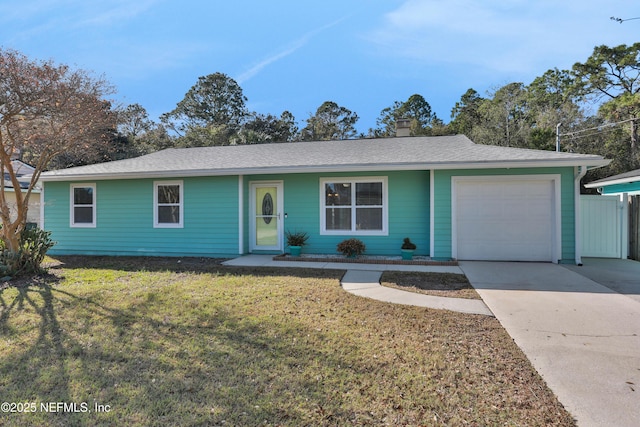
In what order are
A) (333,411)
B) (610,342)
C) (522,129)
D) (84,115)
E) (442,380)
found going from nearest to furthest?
1. (333,411)
2. (442,380)
3. (610,342)
4. (84,115)
5. (522,129)

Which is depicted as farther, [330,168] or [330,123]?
[330,123]

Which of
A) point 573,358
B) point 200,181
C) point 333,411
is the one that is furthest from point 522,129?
point 333,411

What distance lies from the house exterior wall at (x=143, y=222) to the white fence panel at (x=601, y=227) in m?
9.50

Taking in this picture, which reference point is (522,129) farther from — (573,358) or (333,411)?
(333,411)

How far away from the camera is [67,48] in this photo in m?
8.97

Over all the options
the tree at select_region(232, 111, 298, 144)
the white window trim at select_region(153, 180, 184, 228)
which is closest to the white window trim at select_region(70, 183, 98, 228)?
the white window trim at select_region(153, 180, 184, 228)

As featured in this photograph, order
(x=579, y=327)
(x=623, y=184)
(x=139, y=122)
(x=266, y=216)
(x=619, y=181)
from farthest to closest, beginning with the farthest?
1. (x=139, y=122)
2. (x=623, y=184)
3. (x=619, y=181)
4. (x=266, y=216)
5. (x=579, y=327)

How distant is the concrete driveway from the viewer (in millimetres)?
2479

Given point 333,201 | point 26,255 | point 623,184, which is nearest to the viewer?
point 26,255

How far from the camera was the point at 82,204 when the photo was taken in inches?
408

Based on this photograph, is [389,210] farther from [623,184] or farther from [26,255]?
[623,184]

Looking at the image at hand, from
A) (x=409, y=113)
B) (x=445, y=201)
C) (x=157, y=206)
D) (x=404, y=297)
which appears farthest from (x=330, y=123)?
(x=404, y=297)

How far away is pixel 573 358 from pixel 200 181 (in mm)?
8884

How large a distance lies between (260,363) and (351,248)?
18.2ft
